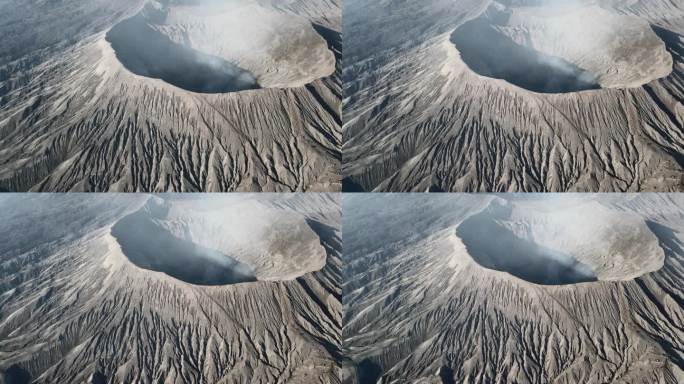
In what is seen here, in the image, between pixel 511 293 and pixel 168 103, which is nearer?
pixel 511 293

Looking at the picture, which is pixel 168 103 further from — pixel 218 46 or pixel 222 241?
pixel 222 241

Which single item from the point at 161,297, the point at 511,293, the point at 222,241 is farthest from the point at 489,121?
the point at 161,297

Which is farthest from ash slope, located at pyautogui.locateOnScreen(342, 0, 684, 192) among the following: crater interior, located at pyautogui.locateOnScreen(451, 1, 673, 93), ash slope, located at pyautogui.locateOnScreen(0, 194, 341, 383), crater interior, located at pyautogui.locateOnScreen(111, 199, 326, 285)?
ash slope, located at pyautogui.locateOnScreen(0, 194, 341, 383)

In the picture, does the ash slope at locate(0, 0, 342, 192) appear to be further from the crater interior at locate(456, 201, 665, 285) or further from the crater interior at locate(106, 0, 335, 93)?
the crater interior at locate(456, 201, 665, 285)

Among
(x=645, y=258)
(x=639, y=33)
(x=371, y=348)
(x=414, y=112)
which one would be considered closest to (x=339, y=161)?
(x=414, y=112)

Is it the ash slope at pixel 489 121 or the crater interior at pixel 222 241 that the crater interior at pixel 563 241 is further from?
the crater interior at pixel 222 241

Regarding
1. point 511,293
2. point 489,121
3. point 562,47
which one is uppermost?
point 562,47
